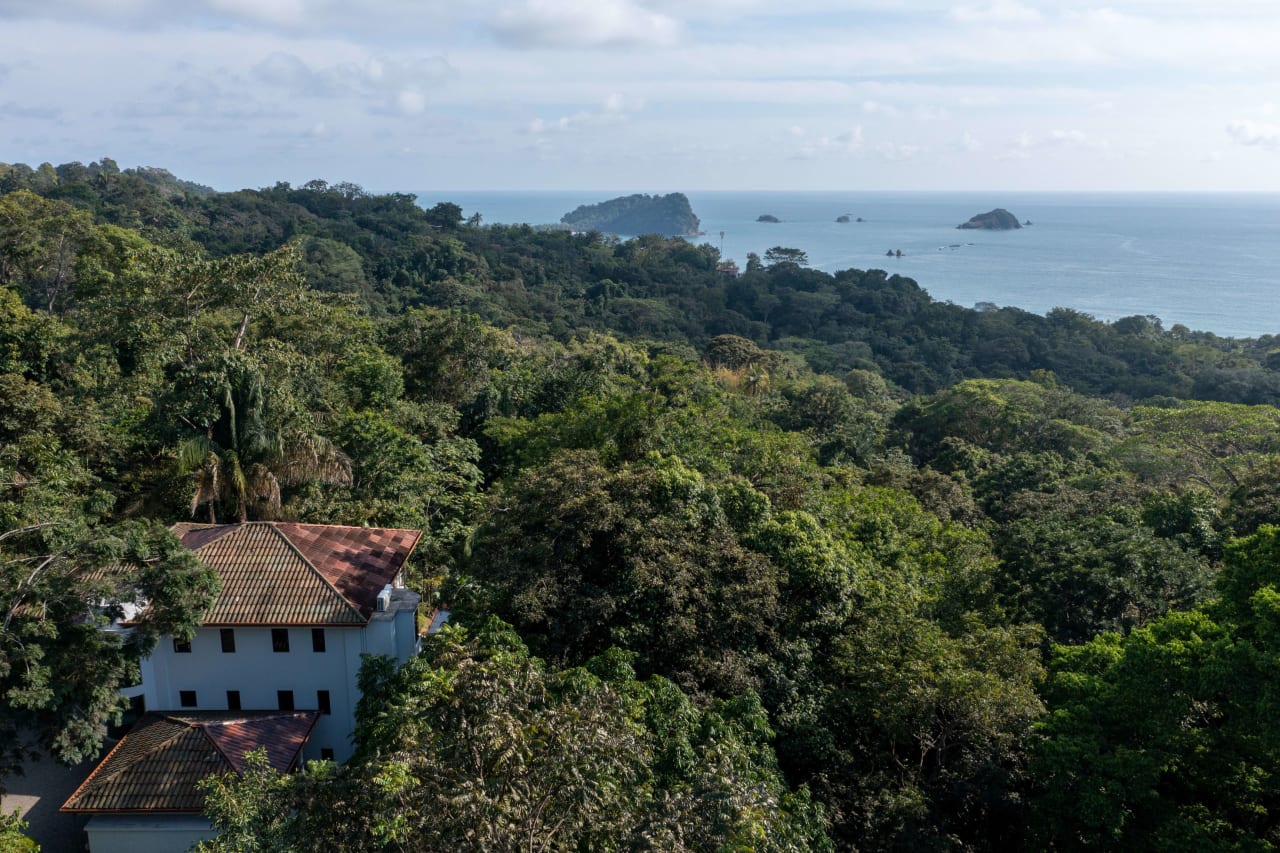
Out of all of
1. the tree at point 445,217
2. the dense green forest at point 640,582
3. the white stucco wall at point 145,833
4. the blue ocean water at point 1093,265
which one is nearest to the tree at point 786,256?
the blue ocean water at point 1093,265

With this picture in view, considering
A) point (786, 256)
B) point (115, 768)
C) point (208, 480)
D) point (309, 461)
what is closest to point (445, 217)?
point (786, 256)

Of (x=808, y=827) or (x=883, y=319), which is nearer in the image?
(x=808, y=827)

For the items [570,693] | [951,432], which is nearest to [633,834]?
[570,693]

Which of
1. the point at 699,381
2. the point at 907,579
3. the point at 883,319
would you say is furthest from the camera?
the point at 883,319

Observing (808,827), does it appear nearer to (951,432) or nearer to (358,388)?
(358,388)

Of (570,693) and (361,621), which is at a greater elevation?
(570,693)

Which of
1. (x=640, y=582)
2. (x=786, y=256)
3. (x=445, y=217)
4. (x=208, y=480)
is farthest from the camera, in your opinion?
(x=786, y=256)

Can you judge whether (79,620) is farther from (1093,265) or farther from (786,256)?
(1093,265)

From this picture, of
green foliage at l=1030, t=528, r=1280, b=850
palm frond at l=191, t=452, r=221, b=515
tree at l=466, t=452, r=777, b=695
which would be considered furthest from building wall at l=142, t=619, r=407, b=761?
green foliage at l=1030, t=528, r=1280, b=850
